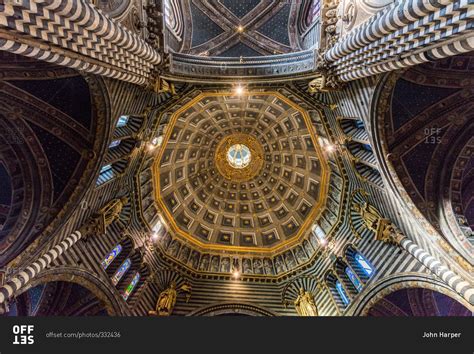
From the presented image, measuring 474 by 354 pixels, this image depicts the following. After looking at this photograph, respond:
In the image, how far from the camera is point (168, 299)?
18984 millimetres

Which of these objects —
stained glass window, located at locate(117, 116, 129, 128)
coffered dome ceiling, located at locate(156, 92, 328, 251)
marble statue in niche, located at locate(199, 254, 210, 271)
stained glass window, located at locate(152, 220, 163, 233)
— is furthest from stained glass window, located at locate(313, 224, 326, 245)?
stained glass window, located at locate(117, 116, 129, 128)

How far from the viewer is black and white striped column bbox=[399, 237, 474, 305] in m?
9.64

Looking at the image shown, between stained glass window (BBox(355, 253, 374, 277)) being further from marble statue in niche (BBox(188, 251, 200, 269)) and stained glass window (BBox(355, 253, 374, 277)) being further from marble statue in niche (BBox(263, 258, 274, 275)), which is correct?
marble statue in niche (BBox(188, 251, 200, 269))

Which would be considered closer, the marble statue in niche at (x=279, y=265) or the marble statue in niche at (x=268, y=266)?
the marble statue in niche at (x=279, y=265)

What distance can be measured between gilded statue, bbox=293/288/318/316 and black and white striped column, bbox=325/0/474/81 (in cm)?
1486

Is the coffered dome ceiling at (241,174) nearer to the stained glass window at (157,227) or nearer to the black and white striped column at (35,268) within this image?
the stained glass window at (157,227)

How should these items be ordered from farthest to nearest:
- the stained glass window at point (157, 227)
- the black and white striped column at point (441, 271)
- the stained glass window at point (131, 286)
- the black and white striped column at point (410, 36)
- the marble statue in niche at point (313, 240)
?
the marble statue in niche at point (313, 240), the stained glass window at point (157, 227), the stained glass window at point (131, 286), the black and white striped column at point (441, 271), the black and white striped column at point (410, 36)

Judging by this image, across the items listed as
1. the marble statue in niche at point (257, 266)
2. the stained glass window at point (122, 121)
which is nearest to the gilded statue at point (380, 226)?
the marble statue in niche at point (257, 266)

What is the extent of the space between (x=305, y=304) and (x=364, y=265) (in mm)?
5028

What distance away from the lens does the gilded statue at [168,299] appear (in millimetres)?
18261

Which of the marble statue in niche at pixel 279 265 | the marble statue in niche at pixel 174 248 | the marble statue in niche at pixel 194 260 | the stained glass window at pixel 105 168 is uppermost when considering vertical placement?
the stained glass window at pixel 105 168

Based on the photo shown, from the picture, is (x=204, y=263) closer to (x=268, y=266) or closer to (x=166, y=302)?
(x=166, y=302)

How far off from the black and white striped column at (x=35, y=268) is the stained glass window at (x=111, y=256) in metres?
3.19

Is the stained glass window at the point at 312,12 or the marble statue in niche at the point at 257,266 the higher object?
the stained glass window at the point at 312,12
